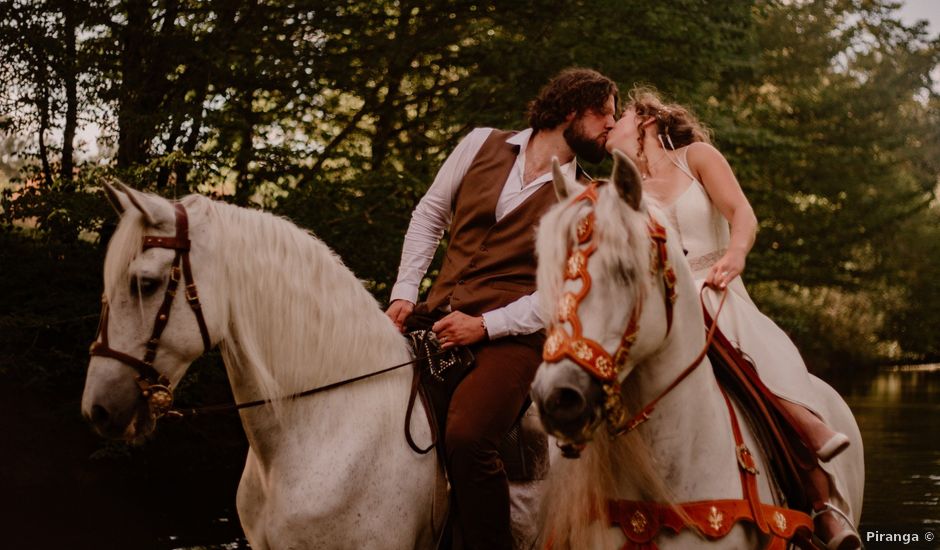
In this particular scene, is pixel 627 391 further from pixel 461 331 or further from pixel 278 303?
pixel 278 303

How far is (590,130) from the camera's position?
462cm

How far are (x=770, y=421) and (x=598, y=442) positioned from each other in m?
0.75

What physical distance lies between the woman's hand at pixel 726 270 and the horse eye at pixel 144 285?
2172mm

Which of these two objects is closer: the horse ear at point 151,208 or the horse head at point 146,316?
the horse head at point 146,316

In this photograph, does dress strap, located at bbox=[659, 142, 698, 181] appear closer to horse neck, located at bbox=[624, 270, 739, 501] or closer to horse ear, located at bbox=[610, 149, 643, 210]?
horse neck, located at bbox=[624, 270, 739, 501]

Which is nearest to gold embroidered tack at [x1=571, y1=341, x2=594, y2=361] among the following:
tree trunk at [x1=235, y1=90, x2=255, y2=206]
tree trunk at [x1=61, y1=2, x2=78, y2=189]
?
tree trunk at [x1=235, y1=90, x2=255, y2=206]

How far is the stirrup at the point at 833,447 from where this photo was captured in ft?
12.8

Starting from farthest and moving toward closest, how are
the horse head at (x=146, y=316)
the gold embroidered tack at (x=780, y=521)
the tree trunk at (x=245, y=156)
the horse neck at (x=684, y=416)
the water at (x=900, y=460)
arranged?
the tree trunk at (x=245, y=156), the water at (x=900, y=460), the horse head at (x=146, y=316), the gold embroidered tack at (x=780, y=521), the horse neck at (x=684, y=416)

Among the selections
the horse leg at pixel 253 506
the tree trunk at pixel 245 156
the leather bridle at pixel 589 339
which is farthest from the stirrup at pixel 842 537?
the tree trunk at pixel 245 156

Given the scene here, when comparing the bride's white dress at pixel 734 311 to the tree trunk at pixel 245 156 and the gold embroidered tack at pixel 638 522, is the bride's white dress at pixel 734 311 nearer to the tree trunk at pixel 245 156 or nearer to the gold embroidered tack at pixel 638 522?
Answer: the gold embroidered tack at pixel 638 522

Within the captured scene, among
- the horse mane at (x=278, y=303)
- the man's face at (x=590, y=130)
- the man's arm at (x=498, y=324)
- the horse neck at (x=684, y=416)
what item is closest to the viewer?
the horse neck at (x=684, y=416)

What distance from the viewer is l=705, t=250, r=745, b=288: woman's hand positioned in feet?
13.6

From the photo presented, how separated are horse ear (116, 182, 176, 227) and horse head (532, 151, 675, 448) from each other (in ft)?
5.09

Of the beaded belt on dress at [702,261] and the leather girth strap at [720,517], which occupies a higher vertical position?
the beaded belt on dress at [702,261]
